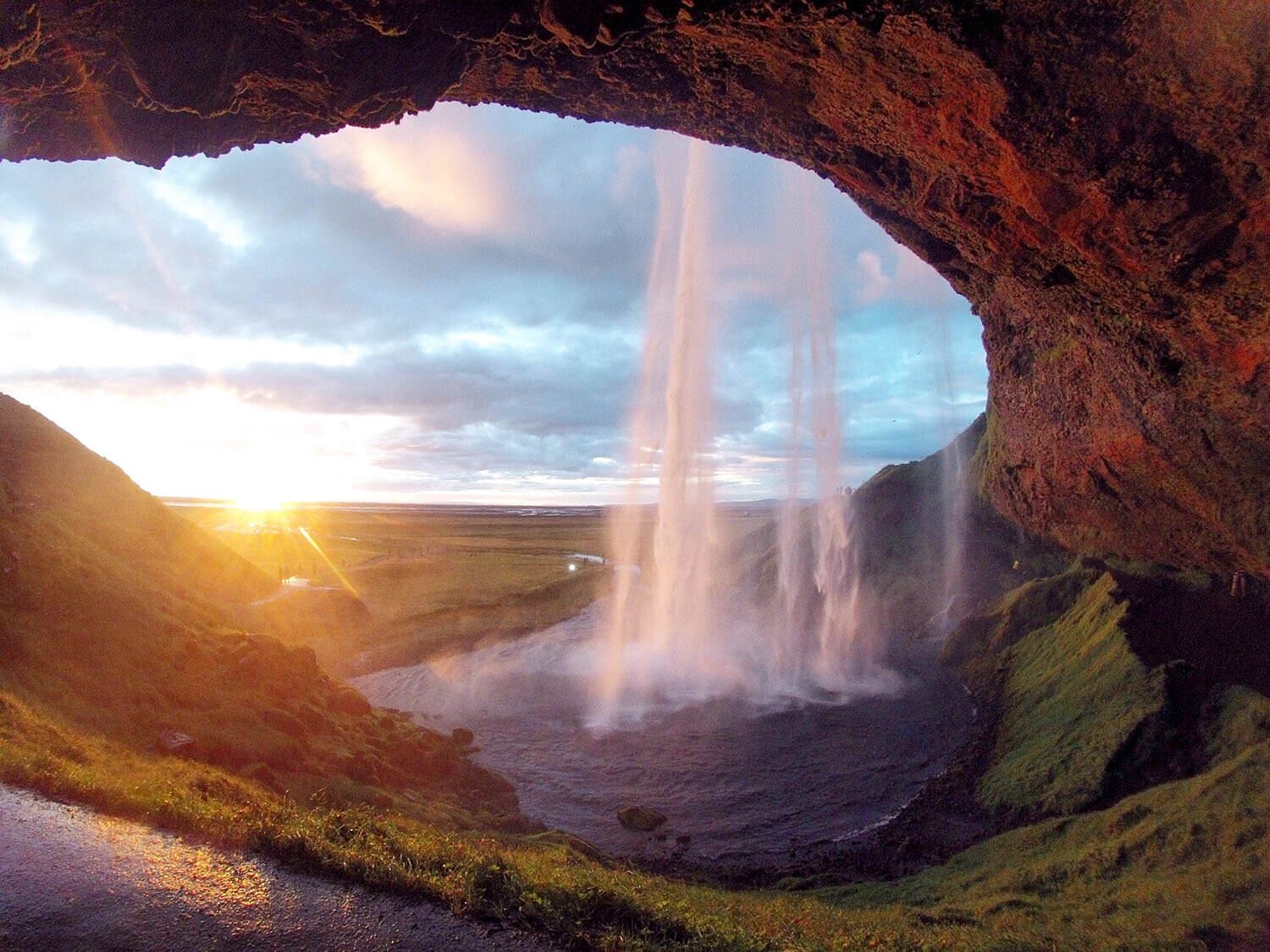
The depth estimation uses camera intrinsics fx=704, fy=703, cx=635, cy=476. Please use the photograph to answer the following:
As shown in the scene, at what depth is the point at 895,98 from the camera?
35.6ft

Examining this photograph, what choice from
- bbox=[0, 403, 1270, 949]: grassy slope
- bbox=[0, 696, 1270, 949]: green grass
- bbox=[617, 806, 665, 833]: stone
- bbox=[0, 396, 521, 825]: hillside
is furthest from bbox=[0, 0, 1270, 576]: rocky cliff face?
bbox=[617, 806, 665, 833]: stone

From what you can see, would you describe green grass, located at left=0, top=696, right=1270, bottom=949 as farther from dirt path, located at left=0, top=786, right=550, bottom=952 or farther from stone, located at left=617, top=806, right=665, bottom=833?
stone, located at left=617, top=806, right=665, bottom=833

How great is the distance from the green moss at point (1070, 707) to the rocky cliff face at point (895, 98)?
6817 millimetres

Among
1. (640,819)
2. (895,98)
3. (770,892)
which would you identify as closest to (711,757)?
(640,819)

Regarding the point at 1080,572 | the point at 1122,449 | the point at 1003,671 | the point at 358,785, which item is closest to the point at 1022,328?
the point at 1122,449

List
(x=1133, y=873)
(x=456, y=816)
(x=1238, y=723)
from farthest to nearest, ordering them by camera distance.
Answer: (x=1238, y=723) → (x=456, y=816) → (x=1133, y=873)

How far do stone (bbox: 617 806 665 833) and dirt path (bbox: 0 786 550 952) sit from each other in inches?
419

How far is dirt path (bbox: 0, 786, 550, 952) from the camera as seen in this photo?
20.6ft

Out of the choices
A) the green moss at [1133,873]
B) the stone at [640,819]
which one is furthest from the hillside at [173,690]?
the green moss at [1133,873]

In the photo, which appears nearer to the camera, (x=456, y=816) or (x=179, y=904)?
(x=179, y=904)

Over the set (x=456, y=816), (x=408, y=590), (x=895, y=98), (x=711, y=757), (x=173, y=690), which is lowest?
(x=711, y=757)

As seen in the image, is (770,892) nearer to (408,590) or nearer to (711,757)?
(711,757)

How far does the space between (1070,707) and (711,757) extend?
10.2m

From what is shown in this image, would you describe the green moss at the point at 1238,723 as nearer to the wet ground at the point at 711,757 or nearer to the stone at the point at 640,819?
the wet ground at the point at 711,757
